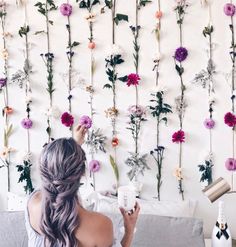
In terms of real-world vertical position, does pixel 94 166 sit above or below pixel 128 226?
above

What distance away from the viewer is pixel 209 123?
244 centimetres

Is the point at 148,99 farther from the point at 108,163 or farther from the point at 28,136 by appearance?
the point at 28,136

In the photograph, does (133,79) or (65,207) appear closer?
(65,207)

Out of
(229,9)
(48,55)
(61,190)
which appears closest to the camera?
(61,190)

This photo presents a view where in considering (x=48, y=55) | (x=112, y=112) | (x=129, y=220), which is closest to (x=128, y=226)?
(x=129, y=220)

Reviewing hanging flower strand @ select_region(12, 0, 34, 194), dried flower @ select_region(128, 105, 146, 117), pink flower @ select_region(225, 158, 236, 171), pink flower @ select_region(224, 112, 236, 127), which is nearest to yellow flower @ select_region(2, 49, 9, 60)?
hanging flower strand @ select_region(12, 0, 34, 194)

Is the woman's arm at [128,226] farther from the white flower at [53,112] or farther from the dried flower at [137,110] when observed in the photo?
the white flower at [53,112]

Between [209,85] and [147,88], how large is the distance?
0.36m

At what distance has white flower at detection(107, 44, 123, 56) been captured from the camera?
2439 millimetres

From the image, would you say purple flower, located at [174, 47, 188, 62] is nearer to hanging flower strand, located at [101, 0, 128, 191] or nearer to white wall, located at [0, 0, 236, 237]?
white wall, located at [0, 0, 236, 237]

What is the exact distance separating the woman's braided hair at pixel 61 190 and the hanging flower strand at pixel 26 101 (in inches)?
39.5

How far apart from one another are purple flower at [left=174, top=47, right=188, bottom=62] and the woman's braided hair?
109 centimetres

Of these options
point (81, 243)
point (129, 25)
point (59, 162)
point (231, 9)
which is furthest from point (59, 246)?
point (231, 9)

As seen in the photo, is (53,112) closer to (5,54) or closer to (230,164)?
(5,54)
